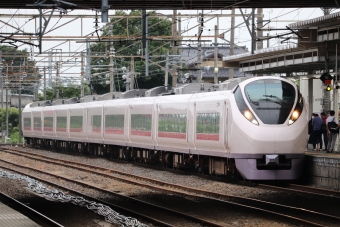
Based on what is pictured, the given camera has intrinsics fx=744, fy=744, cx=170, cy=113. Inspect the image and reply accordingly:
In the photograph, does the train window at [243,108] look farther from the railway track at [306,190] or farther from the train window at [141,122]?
the train window at [141,122]

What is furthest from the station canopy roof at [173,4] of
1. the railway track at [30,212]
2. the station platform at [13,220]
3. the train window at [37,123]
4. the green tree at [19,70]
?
the train window at [37,123]

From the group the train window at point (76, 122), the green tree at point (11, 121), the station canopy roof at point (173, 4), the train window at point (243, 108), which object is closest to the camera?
the train window at point (243, 108)

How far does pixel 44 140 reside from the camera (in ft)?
158

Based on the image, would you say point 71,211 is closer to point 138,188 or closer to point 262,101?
point 138,188

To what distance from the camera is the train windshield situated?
18.5m

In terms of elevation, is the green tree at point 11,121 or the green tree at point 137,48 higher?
the green tree at point 137,48

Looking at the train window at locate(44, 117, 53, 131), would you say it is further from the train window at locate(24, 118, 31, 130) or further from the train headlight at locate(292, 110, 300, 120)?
the train headlight at locate(292, 110, 300, 120)

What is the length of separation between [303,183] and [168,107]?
23.2 feet

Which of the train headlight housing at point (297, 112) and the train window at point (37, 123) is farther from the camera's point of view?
the train window at point (37, 123)

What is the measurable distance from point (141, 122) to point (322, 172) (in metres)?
10.9

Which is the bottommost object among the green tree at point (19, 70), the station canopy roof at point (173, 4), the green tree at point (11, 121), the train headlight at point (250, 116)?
the green tree at point (11, 121)

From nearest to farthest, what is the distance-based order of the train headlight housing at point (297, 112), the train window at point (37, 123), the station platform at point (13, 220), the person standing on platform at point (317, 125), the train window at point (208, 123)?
the station platform at point (13, 220) < the train headlight housing at point (297, 112) < the train window at point (208, 123) < the person standing on platform at point (317, 125) < the train window at point (37, 123)

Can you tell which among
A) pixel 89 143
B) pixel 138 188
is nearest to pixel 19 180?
pixel 138 188

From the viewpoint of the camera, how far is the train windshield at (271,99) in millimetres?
18547
